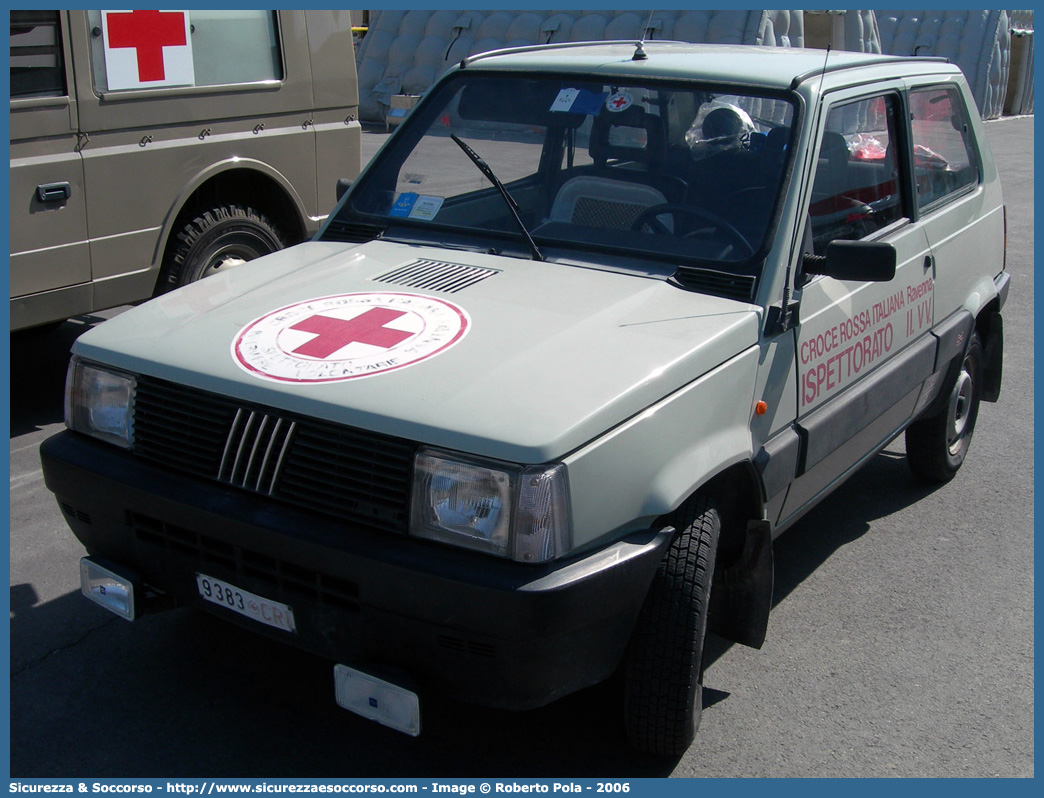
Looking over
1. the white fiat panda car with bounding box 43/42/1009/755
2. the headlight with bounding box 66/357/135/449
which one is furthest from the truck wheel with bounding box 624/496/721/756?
the headlight with bounding box 66/357/135/449

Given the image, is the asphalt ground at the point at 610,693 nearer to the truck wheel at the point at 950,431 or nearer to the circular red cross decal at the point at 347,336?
the truck wheel at the point at 950,431

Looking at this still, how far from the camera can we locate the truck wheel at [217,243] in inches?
228

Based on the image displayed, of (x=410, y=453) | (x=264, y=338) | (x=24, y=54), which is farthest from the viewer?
(x=24, y=54)

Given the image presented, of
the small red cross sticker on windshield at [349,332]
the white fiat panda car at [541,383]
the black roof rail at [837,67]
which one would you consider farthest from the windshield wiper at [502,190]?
the black roof rail at [837,67]

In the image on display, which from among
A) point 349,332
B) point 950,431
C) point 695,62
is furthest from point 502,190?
point 950,431

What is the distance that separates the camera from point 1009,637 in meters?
3.71

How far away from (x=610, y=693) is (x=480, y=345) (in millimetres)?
1189

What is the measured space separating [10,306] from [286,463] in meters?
3.00

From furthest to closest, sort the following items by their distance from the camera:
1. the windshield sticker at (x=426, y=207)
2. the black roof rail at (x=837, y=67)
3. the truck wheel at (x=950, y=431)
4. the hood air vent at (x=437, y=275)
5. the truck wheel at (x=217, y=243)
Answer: the truck wheel at (x=217, y=243) < the truck wheel at (x=950, y=431) < the windshield sticker at (x=426, y=207) < the black roof rail at (x=837, y=67) < the hood air vent at (x=437, y=275)

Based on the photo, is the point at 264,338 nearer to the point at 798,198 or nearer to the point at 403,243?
the point at 403,243

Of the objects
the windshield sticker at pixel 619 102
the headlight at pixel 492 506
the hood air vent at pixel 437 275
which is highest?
the windshield sticker at pixel 619 102

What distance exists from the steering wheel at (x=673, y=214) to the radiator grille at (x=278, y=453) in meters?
1.38

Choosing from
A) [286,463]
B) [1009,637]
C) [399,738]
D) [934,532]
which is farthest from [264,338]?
[934,532]

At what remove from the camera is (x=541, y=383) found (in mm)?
2566
